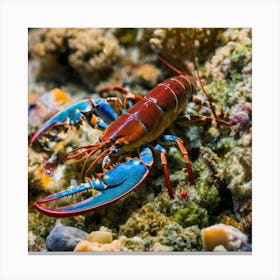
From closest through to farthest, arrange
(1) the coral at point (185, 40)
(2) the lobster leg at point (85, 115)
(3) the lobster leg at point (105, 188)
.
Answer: (3) the lobster leg at point (105, 188), (2) the lobster leg at point (85, 115), (1) the coral at point (185, 40)

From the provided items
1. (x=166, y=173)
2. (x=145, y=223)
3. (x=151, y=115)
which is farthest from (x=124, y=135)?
(x=145, y=223)

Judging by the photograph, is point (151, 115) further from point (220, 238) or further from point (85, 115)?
point (220, 238)

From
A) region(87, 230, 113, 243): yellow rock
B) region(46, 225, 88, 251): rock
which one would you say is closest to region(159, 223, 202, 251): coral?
region(87, 230, 113, 243): yellow rock

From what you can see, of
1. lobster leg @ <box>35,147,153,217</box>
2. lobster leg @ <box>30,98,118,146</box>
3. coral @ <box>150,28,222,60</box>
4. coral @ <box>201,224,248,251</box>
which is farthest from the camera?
coral @ <box>150,28,222,60</box>

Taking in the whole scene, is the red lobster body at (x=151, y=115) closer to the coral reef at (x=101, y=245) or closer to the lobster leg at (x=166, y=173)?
the lobster leg at (x=166, y=173)

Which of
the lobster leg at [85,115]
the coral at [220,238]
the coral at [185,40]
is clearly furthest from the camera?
the coral at [185,40]

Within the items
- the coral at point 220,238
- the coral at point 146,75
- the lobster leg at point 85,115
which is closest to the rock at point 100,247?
the coral at point 220,238

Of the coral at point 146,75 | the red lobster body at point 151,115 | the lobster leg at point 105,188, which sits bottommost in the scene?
the lobster leg at point 105,188

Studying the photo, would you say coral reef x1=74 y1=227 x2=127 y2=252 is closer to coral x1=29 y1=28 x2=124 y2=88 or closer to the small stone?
the small stone
